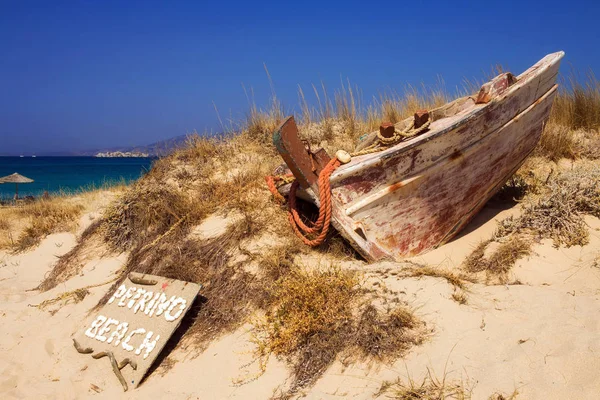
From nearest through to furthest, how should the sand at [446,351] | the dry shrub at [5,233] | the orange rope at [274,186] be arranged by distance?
the sand at [446,351] < the orange rope at [274,186] < the dry shrub at [5,233]

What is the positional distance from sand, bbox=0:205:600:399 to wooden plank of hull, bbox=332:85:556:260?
9.9 inches

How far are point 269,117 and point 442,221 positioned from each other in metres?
3.92

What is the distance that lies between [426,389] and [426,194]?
1.94 m

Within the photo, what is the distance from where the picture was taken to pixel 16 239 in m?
6.90

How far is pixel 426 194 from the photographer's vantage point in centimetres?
Result: 377

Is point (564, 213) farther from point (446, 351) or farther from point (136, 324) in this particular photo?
point (136, 324)

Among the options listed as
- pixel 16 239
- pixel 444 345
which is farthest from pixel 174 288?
pixel 16 239

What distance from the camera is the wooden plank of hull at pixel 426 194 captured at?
3.51 meters

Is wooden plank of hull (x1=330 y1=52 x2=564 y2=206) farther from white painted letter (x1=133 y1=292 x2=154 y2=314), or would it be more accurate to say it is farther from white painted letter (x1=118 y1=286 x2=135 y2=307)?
white painted letter (x1=118 y1=286 x2=135 y2=307)

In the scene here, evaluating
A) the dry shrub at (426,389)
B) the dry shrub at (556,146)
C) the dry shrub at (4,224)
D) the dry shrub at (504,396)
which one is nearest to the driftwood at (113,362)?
the dry shrub at (426,389)

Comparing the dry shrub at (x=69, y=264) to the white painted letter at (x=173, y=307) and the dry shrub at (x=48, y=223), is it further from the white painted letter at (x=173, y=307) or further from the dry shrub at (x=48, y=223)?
the white painted letter at (x=173, y=307)

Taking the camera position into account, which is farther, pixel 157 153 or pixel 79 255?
pixel 157 153

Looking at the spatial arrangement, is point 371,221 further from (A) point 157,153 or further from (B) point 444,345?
(A) point 157,153

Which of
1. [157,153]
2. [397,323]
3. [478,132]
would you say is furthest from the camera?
[157,153]
